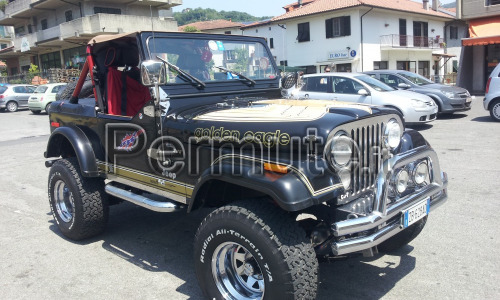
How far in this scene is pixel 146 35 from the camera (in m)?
3.89

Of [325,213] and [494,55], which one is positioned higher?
[494,55]

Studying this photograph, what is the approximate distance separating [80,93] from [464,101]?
458 inches

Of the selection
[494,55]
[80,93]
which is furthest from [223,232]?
[494,55]

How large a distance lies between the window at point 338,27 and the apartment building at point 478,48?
970 cm

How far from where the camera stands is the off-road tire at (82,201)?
14.7ft

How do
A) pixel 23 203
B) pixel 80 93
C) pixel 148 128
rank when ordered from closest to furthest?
pixel 148 128 → pixel 80 93 → pixel 23 203

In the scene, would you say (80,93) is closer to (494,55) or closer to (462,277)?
(462,277)

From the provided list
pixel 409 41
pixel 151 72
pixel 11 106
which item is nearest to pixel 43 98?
pixel 11 106

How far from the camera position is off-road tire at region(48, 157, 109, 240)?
4.47 meters

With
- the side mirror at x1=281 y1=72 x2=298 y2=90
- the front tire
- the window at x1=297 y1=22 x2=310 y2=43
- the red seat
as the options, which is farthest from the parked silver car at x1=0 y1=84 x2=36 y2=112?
the side mirror at x1=281 y1=72 x2=298 y2=90

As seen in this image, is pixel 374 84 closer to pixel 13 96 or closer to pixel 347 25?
pixel 13 96

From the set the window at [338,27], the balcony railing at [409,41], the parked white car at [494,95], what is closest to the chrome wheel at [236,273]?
the parked white car at [494,95]

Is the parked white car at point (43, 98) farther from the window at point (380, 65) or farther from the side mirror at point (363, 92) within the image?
the window at point (380, 65)

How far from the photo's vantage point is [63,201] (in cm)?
490
